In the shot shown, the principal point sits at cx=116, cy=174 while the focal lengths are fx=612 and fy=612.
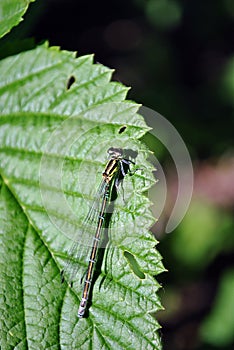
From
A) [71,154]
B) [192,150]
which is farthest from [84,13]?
[71,154]

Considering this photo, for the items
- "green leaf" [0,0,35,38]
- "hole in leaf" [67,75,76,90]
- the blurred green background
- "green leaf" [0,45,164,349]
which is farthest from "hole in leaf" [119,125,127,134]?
the blurred green background

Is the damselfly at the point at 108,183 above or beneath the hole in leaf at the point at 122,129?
beneath

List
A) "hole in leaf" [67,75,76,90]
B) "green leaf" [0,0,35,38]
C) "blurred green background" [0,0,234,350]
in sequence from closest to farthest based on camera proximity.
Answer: "green leaf" [0,0,35,38]
"hole in leaf" [67,75,76,90]
"blurred green background" [0,0,234,350]

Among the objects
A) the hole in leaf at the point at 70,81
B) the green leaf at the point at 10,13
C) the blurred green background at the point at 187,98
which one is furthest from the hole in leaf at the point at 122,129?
the blurred green background at the point at 187,98

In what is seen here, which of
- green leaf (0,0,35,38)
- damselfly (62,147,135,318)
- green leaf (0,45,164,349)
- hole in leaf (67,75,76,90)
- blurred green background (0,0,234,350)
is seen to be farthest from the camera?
blurred green background (0,0,234,350)

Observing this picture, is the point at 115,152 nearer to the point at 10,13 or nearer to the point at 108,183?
the point at 108,183

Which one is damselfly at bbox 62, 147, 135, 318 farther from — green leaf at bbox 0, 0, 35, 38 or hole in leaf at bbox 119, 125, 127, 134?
green leaf at bbox 0, 0, 35, 38

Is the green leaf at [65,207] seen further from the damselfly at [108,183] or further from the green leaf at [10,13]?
the green leaf at [10,13]
